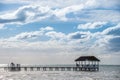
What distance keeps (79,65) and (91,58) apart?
899 cm

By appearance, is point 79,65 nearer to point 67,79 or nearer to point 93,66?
point 93,66

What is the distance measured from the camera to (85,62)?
326 feet

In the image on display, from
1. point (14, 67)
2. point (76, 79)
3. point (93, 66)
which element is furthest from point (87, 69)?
point (76, 79)

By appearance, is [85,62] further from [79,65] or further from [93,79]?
[93,79]

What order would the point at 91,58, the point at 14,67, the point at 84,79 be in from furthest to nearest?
the point at 14,67
the point at 91,58
the point at 84,79

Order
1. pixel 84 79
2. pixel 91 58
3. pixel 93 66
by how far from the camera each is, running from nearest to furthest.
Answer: pixel 84 79 → pixel 91 58 → pixel 93 66

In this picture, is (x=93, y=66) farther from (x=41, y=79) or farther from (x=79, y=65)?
(x=41, y=79)

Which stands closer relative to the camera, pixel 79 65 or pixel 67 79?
pixel 67 79

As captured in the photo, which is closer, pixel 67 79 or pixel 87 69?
pixel 67 79

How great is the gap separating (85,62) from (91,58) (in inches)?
216

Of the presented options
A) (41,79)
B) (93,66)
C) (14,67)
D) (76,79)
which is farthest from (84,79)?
(14,67)

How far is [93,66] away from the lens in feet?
330

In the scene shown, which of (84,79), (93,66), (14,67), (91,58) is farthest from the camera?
(14,67)

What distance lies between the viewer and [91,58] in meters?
94.3
